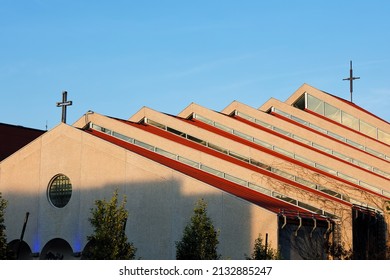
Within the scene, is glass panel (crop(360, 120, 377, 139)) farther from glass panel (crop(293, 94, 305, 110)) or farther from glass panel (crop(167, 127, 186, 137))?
glass panel (crop(167, 127, 186, 137))

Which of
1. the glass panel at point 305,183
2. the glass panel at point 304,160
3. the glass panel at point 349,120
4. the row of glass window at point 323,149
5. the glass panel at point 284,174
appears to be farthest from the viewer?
the glass panel at point 349,120

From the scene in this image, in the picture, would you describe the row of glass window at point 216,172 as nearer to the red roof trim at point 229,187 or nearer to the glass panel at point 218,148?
the red roof trim at point 229,187

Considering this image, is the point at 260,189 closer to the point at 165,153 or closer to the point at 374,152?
the point at 165,153

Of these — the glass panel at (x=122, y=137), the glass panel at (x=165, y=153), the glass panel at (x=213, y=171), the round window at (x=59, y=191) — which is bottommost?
the round window at (x=59, y=191)

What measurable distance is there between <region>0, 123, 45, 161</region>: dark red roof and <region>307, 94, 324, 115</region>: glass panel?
27.9 metres

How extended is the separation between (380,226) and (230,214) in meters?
14.9

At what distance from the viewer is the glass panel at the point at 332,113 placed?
68.8 meters

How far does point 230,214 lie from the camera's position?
4547 cm

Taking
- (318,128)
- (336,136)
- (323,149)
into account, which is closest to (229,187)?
(323,149)

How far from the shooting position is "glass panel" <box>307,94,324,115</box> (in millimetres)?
69188

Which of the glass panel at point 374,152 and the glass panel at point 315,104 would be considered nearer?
the glass panel at point 374,152

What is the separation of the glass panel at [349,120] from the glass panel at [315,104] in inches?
75.5

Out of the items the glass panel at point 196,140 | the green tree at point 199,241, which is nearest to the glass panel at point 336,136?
the glass panel at point 196,140

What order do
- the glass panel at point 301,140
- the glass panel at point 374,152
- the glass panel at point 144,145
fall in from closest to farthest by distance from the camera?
the glass panel at point 144,145 → the glass panel at point 301,140 → the glass panel at point 374,152
